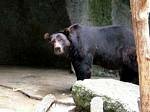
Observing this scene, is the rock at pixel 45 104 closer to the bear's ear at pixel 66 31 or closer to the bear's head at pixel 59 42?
the bear's head at pixel 59 42

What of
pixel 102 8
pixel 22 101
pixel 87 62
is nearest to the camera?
pixel 22 101

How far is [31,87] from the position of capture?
8.65 meters

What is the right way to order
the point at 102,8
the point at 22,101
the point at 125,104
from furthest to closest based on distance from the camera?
the point at 102,8, the point at 22,101, the point at 125,104

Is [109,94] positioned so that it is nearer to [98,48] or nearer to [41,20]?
[98,48]

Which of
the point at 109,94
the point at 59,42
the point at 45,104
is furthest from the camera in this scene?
the point at 59,42

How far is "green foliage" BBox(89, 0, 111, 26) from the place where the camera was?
1002 cm

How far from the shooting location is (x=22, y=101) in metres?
7.56

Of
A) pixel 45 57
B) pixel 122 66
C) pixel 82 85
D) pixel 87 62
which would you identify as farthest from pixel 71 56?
pixel 45 57

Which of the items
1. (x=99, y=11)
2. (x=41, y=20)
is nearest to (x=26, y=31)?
(x=41, y=20)

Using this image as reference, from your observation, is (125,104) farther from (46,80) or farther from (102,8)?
(102,8)

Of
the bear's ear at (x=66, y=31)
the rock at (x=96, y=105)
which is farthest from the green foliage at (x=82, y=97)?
the bear's ear at (x=66, y=31)

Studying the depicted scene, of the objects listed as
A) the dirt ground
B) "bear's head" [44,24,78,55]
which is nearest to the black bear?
"bear's head" [44,24,78,55]

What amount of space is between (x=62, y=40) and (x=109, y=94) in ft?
6.55

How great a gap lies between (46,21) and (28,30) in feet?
2.21
